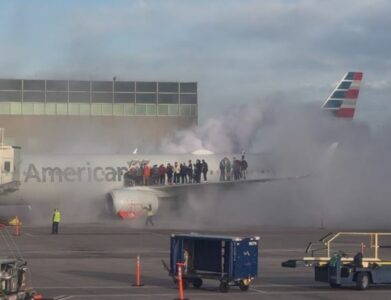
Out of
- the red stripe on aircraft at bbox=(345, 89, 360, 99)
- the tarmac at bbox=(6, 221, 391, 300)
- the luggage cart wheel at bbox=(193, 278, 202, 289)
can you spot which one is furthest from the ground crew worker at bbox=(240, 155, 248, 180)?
the luggage cart wheel at bbox=(193, 278, 202, 289)

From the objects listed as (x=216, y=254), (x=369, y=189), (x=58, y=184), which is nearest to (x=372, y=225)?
(x=369, y=189)

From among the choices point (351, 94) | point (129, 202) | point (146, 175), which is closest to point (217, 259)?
point (129, 202)

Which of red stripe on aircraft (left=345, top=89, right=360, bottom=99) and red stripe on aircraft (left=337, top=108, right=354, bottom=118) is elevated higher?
red stripe on aircraft (left=345, top=89, right=360, bottom=99)

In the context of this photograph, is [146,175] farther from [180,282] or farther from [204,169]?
[180,282]

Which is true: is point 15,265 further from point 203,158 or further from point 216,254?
point 203,158

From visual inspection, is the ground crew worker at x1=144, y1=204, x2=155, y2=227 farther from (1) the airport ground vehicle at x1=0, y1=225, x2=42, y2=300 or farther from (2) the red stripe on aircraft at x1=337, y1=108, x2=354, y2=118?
(1) the airport ground vehicle at x1=0, y1=225, x2=42, y2=300

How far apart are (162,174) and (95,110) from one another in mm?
32105

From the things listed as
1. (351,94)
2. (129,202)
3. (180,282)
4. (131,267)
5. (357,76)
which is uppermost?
(357,76)

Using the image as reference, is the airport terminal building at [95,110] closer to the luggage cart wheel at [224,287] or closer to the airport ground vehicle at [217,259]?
the airport ground vehicle at [217,259]

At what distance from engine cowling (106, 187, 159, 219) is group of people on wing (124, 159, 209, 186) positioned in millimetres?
2186

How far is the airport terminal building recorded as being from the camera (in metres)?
79.6

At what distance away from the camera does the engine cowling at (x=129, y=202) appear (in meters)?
48.5

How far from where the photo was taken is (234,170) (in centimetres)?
5359

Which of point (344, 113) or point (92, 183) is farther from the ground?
point (344, 113)
